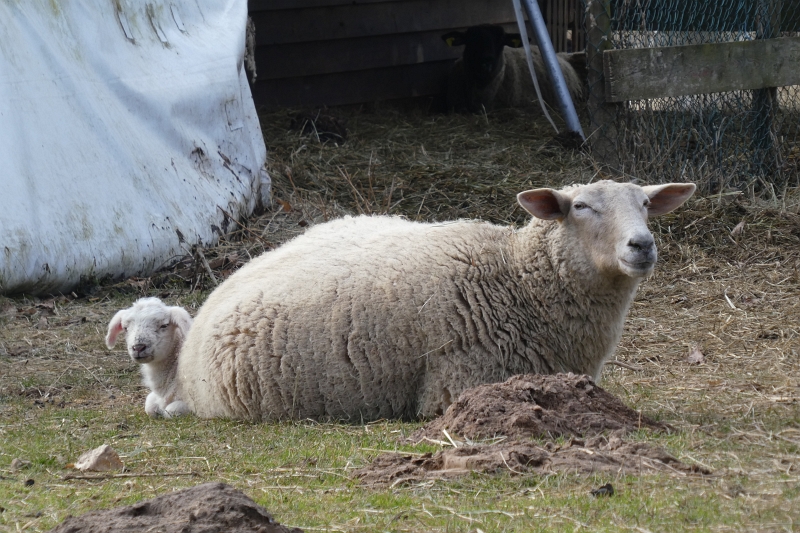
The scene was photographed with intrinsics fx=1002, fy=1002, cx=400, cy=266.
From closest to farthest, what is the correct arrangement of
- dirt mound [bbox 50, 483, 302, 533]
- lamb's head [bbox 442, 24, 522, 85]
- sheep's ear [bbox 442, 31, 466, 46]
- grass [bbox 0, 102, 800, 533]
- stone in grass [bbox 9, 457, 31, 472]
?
dirt mound [bbox 50, 483, 302, 533] → grass [bbox 0, 102, 800, 533] → stone in grass [bbox 9, 457, 31, 472] → lamb's head [bbox 442, 24, 522, 85] → sheep's ear [bbox 442, 31, 466, 46]

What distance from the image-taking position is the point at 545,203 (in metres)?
5.00

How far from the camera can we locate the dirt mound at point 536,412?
3.93 m

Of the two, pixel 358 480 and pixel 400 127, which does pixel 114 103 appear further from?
pixel 358 480

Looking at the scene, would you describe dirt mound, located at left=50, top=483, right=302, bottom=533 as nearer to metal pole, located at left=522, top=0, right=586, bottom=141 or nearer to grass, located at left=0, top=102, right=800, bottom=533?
grass, located at left=0, top=102, right=800, bottom=533

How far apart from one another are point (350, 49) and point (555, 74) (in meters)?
3.77

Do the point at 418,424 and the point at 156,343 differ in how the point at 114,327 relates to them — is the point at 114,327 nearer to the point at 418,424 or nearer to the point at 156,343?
the point at 156,343

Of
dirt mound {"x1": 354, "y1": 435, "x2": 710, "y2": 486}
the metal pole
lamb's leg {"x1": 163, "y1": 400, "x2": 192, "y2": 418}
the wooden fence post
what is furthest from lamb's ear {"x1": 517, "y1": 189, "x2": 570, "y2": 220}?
the metal pole

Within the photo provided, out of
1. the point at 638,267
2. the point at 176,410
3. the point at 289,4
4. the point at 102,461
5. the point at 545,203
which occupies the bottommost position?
the point at 176,410

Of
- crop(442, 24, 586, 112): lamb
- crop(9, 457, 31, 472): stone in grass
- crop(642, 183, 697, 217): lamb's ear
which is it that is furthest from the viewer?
crop(442, 24, 586, 112): lamb

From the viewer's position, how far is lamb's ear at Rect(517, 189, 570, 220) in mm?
4934

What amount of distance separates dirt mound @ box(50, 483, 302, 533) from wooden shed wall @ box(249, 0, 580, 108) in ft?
34.3

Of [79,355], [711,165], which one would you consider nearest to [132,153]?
[79,355]

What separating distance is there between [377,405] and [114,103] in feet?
14.5

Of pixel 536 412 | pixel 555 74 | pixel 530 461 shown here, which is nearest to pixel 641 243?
pixel 536 412
